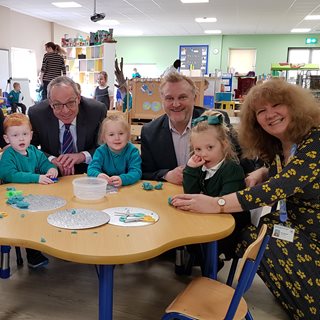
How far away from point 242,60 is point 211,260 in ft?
45.7

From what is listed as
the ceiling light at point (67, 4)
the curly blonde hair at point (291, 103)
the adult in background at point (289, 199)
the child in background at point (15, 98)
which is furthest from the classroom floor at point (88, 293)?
the ceiling light at point (67, 4)

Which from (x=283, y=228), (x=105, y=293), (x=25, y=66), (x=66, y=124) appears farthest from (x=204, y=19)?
(x=105, y=293)

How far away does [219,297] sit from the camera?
1.41m

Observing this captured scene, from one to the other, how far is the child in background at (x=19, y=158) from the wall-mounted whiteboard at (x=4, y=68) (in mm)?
8477

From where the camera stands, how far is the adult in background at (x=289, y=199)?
Result: 1562 millimetres

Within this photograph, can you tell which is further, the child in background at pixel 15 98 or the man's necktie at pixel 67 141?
the child in background at pixel 15 98

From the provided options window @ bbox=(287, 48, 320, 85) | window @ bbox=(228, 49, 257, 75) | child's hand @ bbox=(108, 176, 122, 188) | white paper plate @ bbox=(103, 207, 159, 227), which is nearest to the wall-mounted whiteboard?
window @ bbox=(228, 49, 257, 75)

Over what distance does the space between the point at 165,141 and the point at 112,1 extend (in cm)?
711

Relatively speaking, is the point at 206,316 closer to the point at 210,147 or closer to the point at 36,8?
the point at 210,147

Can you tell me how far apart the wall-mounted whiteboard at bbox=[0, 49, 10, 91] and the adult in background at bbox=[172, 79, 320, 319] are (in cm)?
917

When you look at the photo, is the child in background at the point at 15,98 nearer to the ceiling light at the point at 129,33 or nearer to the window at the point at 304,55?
the ceiling light at the point at 129,33

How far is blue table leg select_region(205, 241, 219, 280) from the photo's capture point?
152cm

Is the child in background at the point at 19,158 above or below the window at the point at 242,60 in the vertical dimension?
below

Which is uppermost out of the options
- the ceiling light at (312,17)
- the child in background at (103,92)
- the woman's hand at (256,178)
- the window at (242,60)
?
the ceiling light at (312,17)
